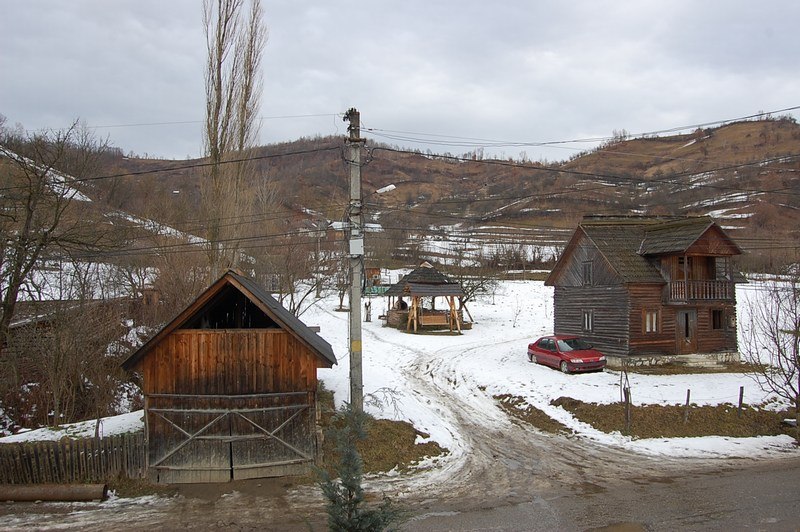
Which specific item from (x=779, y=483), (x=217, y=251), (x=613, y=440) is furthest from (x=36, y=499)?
(x=779, y=483)

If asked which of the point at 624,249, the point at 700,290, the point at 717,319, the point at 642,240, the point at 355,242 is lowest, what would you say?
the point at 717,319

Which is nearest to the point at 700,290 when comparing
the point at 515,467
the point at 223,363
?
the point at 515,467

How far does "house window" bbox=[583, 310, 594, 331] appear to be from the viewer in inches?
1136

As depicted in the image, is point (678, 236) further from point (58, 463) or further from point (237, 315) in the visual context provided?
point (58, 463)

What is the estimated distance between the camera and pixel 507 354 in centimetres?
3000

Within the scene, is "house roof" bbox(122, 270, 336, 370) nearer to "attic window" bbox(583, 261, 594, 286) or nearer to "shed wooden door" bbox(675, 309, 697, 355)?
"attic window" bbox(583, 261, 594, 286)

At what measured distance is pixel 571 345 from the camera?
25.7 m

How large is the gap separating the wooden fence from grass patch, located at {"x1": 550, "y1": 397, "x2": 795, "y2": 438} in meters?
15.1

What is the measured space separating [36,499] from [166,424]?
3.06 m

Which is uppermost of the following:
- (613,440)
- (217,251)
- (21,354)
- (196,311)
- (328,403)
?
(217,251)

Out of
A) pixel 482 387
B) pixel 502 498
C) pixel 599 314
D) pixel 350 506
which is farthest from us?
pixel 599 314

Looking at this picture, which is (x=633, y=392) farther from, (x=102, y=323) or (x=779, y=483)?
(x=102, y=323)

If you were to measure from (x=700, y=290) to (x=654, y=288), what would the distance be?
2.64 m

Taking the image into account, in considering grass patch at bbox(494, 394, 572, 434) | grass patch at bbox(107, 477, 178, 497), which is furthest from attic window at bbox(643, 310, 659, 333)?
grass patch at bbox(107, 477, 178, 497)
